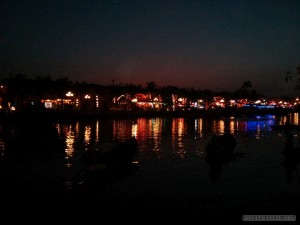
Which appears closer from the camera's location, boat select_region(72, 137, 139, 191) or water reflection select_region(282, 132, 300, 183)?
boat select_region(72, 137, 139, 191)

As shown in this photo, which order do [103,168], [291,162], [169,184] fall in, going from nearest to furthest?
[169,184] → [103,168] → [291,162]

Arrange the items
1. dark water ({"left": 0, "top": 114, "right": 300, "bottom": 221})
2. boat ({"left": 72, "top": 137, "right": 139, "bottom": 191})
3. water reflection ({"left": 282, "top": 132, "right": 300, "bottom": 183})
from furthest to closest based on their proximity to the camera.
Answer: water reflection ({"left": 282, "top": 132, "right": 300, "bottom": 183}) → boat ({"left": 72, "top": 137, "right": 139, "bottom": 191}) → dark water ({"left": 0, "top": 114, "right": 300, "bottom": 221})

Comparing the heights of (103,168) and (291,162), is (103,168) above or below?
above

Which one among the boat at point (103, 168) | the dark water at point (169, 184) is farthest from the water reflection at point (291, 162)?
the boat at point (103, 168)

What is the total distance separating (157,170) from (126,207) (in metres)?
7.01

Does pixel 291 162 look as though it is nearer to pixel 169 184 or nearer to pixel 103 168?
pixel 169 184

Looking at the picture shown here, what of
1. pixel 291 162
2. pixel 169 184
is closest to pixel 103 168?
pixel 169 184

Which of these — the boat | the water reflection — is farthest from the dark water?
the boat

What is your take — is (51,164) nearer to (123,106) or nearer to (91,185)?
(91,185)

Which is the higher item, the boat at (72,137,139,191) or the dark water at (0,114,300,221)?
the boat at (72,137,139,191)

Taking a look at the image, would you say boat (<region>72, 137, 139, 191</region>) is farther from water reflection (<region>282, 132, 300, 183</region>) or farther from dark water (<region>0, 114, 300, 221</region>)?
water reflection (<region>282, 132, 300, 183</region>)

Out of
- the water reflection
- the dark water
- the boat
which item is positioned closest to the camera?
the dark water

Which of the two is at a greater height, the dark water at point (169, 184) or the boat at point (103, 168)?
the boat at point (103, 168)

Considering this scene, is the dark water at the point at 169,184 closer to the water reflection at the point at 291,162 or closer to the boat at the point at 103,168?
the water reflection at the point at 291,162
